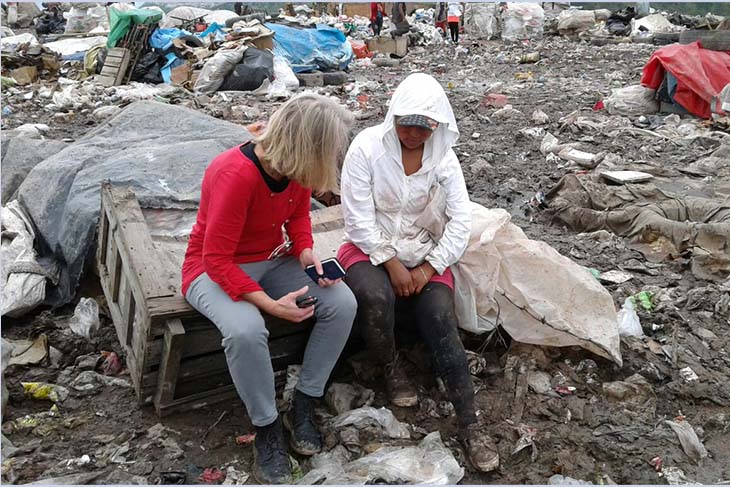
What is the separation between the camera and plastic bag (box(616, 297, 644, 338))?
129 inches

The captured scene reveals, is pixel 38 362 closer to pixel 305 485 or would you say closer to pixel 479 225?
pixel 305 485

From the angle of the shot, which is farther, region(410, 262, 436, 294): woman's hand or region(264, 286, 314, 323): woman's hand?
region(410, 262, 436, 294): woman's hand

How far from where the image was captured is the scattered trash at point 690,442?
2523 millimetres

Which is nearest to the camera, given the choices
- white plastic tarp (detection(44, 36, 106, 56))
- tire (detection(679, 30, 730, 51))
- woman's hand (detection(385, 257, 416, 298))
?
woman's hand (detection(385, 257, 416, 298))

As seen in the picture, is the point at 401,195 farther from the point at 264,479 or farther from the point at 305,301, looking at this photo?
the point at 264,479

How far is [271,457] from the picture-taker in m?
2.29

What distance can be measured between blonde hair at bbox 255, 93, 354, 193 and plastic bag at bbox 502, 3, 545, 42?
19.8 m

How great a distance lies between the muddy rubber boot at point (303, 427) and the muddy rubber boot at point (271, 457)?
0.09 metres

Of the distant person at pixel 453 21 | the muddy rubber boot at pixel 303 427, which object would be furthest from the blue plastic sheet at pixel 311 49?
the muddy rubber boot at pixel 303 427

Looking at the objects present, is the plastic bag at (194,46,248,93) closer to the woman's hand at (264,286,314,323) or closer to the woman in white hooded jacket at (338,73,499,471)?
the woman in white hooded jacket at (338,73,499,471)

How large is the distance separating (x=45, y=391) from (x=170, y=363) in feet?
2.46

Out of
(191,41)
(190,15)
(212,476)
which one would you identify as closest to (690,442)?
(212,476)

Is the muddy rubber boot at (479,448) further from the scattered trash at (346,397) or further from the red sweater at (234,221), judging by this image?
the red sweater at (234,221)

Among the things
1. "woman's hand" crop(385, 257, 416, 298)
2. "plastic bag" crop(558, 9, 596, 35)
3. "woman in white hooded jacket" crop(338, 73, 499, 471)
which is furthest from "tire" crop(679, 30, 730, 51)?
"plastic bag" crop(558, 9, 596, 35)
